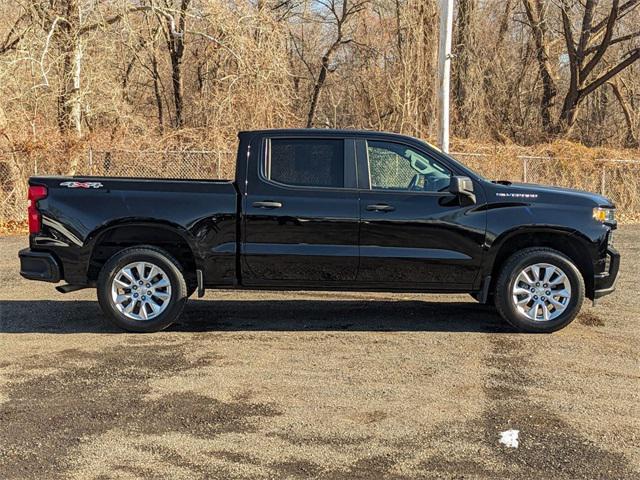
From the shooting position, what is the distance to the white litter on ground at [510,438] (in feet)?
13.8

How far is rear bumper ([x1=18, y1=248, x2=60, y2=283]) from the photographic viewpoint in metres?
6.77

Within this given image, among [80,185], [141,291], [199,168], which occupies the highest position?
[199,168]

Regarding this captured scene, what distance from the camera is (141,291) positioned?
6.81 metres

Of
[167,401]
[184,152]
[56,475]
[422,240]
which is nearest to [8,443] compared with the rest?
[56,475]

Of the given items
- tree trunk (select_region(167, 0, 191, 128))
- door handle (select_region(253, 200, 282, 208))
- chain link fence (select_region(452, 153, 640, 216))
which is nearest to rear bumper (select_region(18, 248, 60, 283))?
door handle (select_region(253, 200, 282, 208))

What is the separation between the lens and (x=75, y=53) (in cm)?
1784

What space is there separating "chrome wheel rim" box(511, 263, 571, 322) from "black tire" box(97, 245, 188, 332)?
10.7 feet

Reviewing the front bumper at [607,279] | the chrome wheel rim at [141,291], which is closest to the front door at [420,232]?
the front bumper at [607,279]

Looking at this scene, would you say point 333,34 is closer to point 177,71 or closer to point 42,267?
point 177,71

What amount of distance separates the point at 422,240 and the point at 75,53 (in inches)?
555

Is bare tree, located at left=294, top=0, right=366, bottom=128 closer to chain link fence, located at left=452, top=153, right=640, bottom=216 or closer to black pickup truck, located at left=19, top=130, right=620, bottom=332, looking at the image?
chain link fence, located at left=452, top=153, right=640, bottom=216

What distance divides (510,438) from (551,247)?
3164 millimetres

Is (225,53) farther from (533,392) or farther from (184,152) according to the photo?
(533,392)

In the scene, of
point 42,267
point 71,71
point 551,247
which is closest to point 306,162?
point 551,247
